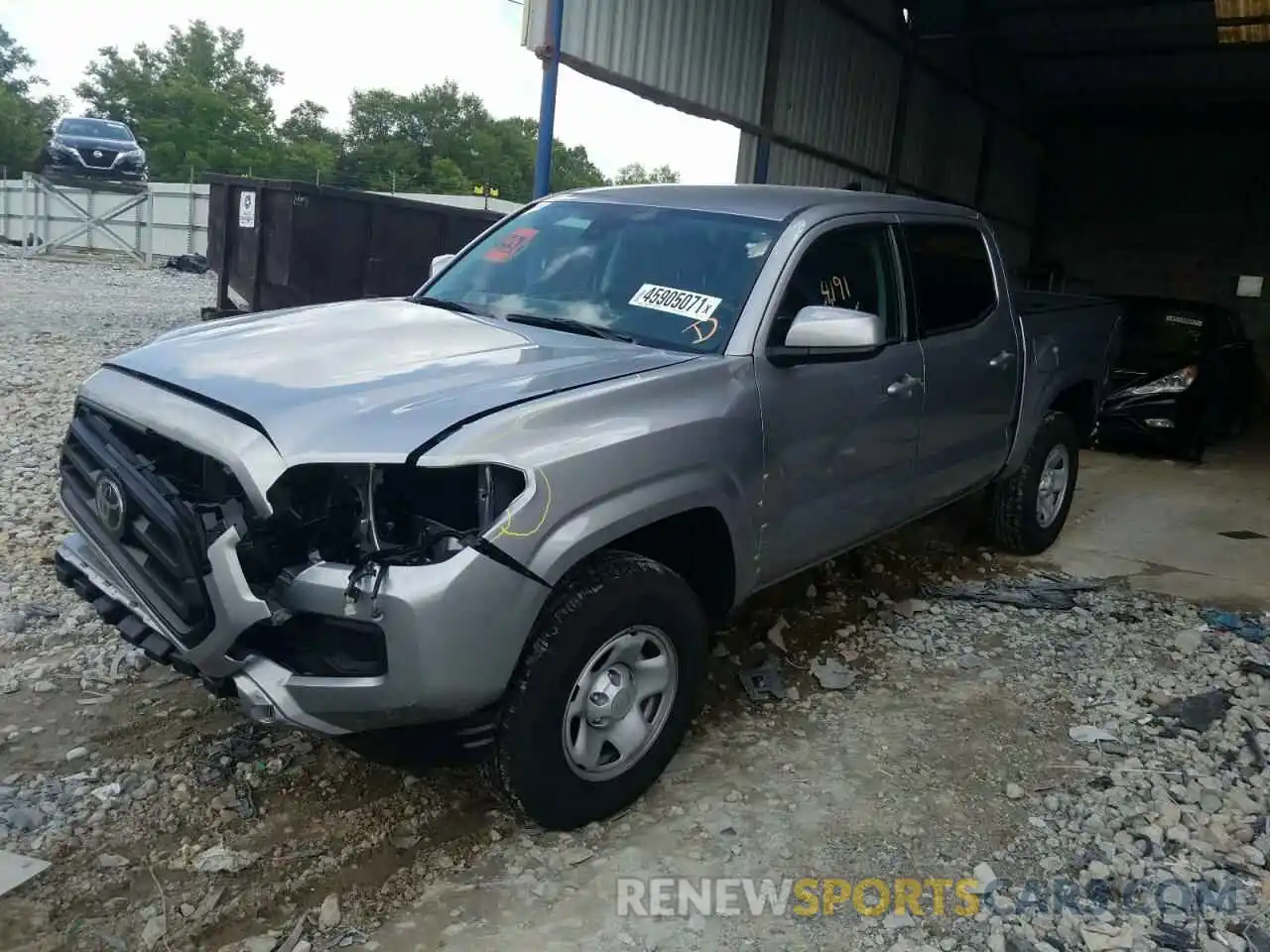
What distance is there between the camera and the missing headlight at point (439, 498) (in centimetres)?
271

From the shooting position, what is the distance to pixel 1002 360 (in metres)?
5.12

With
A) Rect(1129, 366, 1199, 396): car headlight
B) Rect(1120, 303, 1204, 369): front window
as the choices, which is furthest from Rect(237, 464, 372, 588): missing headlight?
Rect(1120, 303, 1204, 369): front window

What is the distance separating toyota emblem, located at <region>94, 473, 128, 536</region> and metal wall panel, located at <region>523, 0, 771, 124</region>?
6.43 meters

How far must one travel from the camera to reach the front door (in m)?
3.62

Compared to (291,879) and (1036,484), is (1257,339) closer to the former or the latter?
(1036,484)

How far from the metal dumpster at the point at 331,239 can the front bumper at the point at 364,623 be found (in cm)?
752

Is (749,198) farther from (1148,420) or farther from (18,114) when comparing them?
(18,114)

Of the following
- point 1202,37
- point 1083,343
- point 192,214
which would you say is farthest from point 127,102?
point 1083,343

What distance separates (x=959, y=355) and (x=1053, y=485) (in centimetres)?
195

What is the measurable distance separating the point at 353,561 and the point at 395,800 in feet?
3.36

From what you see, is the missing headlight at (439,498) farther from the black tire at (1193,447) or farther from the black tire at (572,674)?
the black tire at (1193,447)

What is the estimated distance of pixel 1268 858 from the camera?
10.5 ft

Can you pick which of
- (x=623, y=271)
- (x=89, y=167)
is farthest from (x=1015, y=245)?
(x=89, y=167)

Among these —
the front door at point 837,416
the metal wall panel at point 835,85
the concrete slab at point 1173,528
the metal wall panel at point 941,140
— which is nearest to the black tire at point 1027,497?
the concrete slab at point 1173,528
